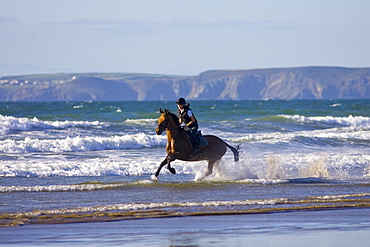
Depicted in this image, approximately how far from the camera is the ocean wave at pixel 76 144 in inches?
917

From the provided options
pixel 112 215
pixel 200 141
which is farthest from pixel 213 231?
pixel 200 141

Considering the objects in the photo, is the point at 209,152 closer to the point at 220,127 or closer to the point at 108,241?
the point at 108,241

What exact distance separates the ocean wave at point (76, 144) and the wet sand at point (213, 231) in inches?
525

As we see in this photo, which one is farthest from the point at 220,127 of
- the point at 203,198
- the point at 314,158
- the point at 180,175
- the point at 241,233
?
the point at 241,233

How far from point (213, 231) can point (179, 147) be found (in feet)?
22.0

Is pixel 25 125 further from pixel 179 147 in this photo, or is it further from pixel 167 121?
pixel 167 121

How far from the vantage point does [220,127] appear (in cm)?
3628

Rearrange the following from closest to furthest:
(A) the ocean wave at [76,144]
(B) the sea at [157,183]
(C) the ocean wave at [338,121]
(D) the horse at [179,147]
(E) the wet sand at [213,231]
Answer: (E) the wet sand at [213,231]
(B) the sea at [157,183]
(D) the horse at [179,147]
(A) the ocean wave at [76,144]
(C) the ocean wave at [338,121]

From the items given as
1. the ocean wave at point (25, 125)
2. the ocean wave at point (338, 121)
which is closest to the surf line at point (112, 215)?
the ocean wave at point (25, 125)

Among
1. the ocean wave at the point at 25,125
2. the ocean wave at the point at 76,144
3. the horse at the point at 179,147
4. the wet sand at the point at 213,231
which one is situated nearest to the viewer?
the wet sand at the point at 213,231

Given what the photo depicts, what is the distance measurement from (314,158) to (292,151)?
3.88 metres

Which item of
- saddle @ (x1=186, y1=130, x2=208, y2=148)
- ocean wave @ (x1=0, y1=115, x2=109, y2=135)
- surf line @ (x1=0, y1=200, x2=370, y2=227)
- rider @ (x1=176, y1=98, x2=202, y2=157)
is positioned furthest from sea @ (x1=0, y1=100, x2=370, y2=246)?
ocean wave @ (x1=0, y1=115, x2=109, y2=135)

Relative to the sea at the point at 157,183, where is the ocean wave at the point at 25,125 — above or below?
above

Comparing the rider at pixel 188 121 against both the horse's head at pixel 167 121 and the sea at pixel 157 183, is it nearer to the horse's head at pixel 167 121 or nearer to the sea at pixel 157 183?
the horse's head at pixel 167 121
